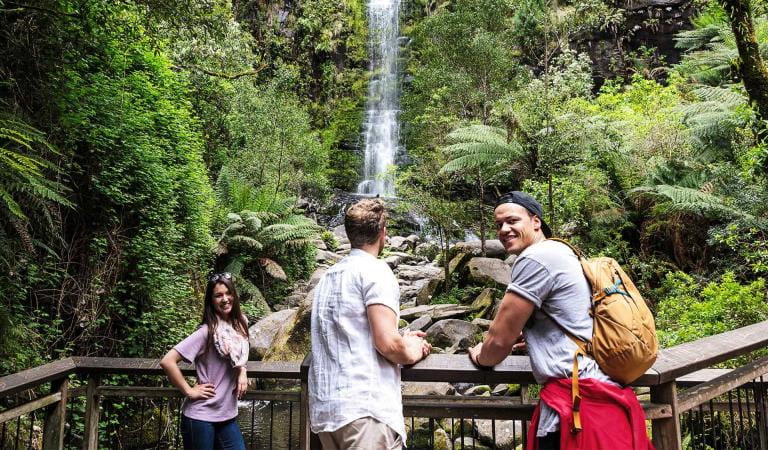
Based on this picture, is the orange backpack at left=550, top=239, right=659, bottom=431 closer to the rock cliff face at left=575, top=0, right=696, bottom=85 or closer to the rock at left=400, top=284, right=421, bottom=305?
the rock at left=400, top=284, right=421, bottom=305

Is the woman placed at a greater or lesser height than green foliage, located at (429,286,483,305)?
lesser

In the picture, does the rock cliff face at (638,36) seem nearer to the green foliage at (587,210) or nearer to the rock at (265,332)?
the green foliage at (587,210)

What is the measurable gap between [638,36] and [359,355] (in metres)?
26.6

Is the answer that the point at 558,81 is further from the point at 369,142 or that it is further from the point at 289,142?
the point at 369,142

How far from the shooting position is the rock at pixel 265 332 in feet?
32.2

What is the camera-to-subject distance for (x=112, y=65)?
5.97m

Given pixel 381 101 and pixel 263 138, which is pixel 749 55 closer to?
pixel 263 138

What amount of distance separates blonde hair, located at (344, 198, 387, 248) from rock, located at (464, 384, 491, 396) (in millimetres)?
6180

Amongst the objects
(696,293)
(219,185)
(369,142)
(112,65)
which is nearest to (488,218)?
(696,293)

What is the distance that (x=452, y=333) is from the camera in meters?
9.34

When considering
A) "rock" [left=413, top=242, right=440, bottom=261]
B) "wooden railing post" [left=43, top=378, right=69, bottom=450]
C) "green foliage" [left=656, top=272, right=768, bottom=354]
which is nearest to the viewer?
"wooden railing post" [left=43, top=378, right=69, bottom=450]

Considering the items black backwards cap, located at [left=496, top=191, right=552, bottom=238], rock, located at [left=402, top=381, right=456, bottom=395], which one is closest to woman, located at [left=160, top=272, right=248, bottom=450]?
black backwards cap, located at [left=496, top=191, right=552, bottom=238]

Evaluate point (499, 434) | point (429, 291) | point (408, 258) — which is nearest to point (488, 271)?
point (429, 291)

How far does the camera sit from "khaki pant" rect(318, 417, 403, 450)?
173 centimetres
